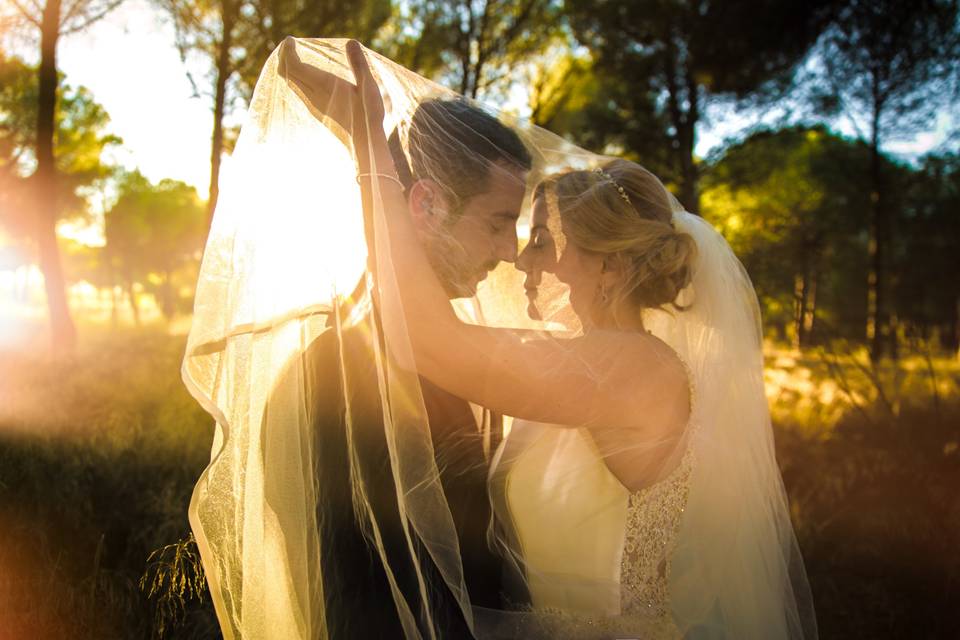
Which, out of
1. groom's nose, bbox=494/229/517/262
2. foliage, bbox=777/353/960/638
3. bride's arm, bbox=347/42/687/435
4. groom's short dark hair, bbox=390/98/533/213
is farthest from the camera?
foliage, bbox=777/353/960/638

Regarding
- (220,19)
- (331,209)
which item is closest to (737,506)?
(331,209)

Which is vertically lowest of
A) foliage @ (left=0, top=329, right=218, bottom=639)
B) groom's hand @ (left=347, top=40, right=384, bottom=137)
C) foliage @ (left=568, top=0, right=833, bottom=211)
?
foliage @ (left=0, top=329, right=218, bottom=639)

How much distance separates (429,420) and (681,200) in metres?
10.4

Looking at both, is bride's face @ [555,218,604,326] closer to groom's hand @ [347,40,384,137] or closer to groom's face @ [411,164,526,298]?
groom's face @ [411,164,526,298]

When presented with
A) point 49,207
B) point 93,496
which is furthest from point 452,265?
point 49,207

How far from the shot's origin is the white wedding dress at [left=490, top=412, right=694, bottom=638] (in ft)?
5.59

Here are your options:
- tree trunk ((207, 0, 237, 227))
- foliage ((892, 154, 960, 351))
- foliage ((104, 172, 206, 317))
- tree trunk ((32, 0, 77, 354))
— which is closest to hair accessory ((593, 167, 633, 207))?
tree trunk ((207, 0, 237, 227))

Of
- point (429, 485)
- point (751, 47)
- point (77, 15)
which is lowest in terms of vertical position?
point (429, 485)

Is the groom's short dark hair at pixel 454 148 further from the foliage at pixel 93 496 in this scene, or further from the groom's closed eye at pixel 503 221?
the foliage at pixel 93 496

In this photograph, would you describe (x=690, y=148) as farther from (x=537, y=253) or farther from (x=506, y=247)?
(x=506, y=247)

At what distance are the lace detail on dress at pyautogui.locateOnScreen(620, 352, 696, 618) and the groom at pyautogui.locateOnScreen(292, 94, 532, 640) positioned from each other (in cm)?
37

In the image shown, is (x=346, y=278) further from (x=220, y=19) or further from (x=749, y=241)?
(x=220, y=19)

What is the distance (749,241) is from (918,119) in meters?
8.35

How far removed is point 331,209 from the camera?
66.7 inches
